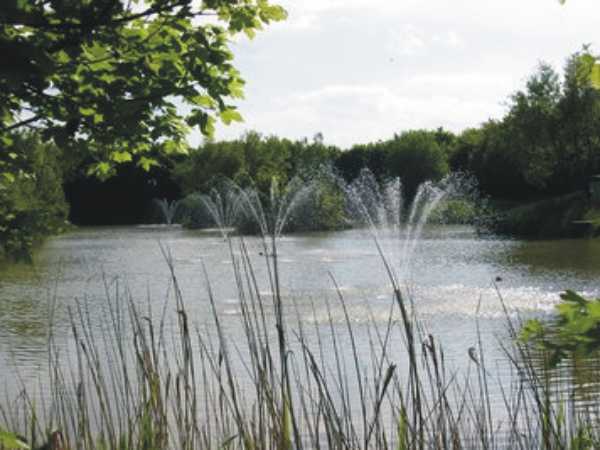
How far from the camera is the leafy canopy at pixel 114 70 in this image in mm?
2744

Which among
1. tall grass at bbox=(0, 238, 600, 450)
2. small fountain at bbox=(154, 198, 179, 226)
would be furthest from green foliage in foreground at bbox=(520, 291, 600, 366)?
small fountain at bbox=(154, 198, 179, 226)

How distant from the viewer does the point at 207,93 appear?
3654mm

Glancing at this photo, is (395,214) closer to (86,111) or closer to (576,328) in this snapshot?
(86,111)

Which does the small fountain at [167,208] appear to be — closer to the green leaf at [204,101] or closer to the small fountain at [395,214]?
the small fountain at [395,214]

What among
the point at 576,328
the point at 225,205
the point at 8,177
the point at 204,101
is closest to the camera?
the point at 576,328

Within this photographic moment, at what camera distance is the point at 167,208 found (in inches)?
2034

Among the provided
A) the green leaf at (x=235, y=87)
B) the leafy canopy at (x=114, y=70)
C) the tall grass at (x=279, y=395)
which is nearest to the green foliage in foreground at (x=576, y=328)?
the tall grass at (x=279, y=395)

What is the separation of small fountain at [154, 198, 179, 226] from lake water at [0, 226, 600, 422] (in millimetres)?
21331

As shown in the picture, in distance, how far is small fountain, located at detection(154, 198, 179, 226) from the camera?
1977 inches

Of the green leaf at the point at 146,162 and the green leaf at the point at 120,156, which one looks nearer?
the green leaf at the point at 120,156

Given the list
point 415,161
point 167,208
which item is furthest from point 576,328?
point 167,208

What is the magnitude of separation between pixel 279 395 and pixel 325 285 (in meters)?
9.96

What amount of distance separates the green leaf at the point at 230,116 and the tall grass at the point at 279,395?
560 millimetres

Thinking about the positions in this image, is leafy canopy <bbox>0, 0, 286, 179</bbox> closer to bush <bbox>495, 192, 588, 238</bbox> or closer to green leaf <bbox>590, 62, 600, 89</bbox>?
green leaf <bbox>590, 62, 600, 89</bbox>
